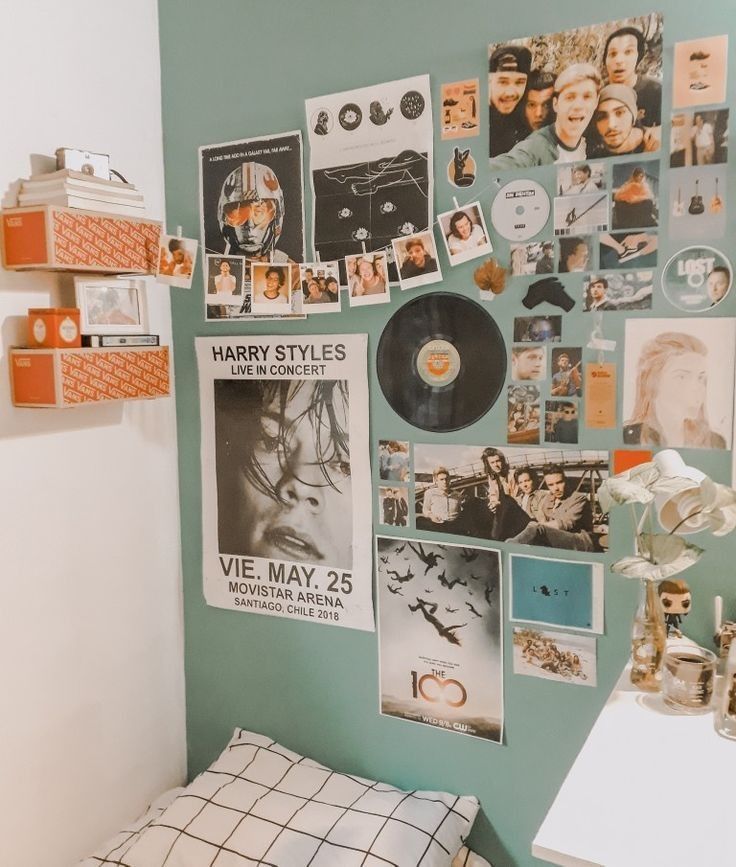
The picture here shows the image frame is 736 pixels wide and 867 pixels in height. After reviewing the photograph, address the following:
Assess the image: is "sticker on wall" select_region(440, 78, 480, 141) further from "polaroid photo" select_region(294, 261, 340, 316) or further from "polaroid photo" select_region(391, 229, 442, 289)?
"polaroid photo" select_region(294, 261, 340, 316)

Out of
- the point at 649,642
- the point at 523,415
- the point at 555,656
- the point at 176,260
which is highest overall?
the point at 176,260

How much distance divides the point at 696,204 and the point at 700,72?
0.23 m

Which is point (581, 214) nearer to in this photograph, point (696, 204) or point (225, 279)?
point (696, 204)

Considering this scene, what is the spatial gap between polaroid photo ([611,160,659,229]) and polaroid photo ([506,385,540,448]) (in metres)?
0.37

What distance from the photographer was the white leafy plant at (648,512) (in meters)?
1.28

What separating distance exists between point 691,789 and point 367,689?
36.3 inches

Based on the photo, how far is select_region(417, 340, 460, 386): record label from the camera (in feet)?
5.70

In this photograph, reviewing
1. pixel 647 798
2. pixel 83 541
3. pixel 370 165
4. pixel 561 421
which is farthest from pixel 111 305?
pixel 647 798

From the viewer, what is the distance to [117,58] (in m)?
1.91

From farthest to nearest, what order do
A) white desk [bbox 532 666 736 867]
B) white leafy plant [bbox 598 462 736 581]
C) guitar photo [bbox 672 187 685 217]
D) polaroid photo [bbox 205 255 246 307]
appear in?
polaroid photo [bbox 205 255 246 307]
guitar photo [bbox 672 187 685 217]
white leafy plant [bbox 598 462 736 581]
white desk [bbox 532 666 736 867]

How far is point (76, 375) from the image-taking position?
5.49 feet

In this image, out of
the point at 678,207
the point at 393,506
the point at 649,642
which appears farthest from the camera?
the point at 393,506

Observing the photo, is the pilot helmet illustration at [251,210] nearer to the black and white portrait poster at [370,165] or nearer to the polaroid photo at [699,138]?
the black and white portrait poster at [370,165]

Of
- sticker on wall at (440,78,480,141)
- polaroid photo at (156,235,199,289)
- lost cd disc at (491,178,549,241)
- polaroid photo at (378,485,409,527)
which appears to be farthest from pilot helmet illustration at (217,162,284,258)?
polaroid photo at (378,485,409,527)
